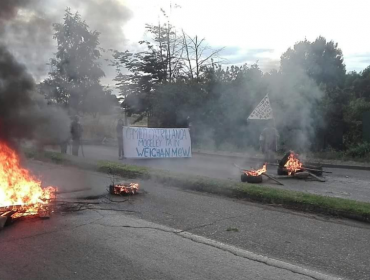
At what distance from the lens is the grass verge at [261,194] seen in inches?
236

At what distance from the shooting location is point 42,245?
4.67 meters

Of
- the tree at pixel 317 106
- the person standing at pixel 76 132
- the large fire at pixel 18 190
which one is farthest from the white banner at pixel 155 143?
the large fire at pixel 18 190

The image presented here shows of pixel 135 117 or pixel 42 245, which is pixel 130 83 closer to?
pixel 135 117

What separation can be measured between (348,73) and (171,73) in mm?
15972

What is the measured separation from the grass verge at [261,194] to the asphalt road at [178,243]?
10.2 inches

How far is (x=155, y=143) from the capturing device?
15.2m

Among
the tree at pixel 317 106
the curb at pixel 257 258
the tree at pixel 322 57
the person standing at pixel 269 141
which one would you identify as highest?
the tree at pixel 322 57

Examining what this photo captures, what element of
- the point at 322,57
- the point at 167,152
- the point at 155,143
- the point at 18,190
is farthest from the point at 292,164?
the point at 322,57

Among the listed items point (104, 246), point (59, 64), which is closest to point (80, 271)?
point (104, 246)

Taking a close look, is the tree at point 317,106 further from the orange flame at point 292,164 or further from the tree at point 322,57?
the tree at point 322,57

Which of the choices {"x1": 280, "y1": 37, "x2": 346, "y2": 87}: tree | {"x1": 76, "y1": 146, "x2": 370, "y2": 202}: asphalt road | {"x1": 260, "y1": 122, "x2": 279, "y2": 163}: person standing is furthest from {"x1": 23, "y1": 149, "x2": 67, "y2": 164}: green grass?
{"x1": 280, "y1": 37, "x2": 346, "y2": 87}: tree

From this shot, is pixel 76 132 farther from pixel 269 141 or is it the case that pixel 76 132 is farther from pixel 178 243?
pixel 178 243

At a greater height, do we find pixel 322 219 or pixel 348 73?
pixel 348 73

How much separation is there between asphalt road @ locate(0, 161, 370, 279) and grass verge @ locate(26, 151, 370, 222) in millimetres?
259
